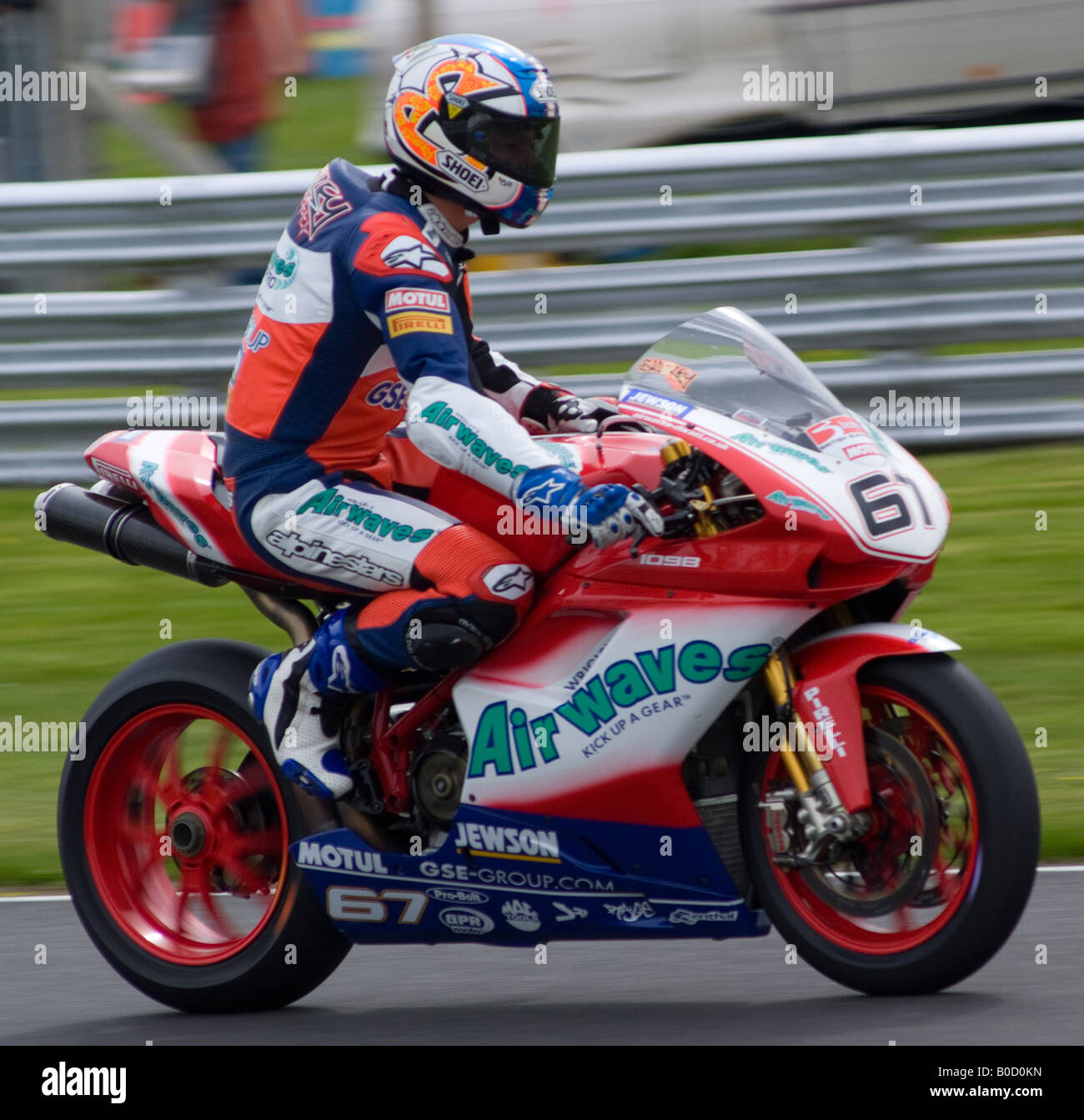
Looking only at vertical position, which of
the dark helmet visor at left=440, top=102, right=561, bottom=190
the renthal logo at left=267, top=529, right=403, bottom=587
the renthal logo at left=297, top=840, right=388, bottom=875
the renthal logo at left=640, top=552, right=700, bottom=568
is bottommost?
the renthal logo at left=297, top=840, right=388, bottom=875

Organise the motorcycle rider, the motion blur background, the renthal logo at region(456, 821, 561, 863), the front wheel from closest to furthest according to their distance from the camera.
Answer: the front wheel < the motorcycle rider < the renthal logo at region(456, 821, 561, 863) < the motion blur background

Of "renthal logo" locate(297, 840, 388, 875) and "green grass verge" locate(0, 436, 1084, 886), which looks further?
"green grass verge" locate(0, 436, 1084, 886)

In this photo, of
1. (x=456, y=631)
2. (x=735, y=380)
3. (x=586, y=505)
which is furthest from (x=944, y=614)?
(x=586, y=505)

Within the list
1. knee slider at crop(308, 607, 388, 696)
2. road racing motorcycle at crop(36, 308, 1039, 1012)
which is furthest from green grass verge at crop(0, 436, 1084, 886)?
knee slider at crop(308, 607, 388, 696)

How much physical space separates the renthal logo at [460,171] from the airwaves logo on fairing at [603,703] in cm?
104

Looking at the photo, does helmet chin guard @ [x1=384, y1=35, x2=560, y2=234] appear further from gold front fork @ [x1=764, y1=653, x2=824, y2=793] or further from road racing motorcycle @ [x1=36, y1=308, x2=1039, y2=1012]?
gold front fork @ [x1=764, y1=653, x2=824, y2=793]

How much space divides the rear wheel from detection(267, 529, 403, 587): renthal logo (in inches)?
15.6

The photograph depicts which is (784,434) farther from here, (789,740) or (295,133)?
(295,133)

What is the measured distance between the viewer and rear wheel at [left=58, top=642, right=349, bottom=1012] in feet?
16.2

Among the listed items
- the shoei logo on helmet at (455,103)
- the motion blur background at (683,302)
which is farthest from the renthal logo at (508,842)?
the motion blur background at (683,302)

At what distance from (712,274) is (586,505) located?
5.00 meters

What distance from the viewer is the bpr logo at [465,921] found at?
4699mm

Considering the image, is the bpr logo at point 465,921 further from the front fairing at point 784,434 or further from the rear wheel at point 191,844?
the front fairing at point 784,434

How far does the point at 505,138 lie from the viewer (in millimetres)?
4645
